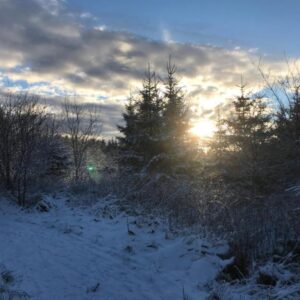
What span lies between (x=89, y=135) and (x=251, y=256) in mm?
26282

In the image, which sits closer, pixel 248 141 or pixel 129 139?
pixel 248 141

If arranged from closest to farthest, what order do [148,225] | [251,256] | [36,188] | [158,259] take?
[251,256] → [158,259] → [148,225] → [36,188]

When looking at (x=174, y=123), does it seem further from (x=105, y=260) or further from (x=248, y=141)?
(x=105, y=260)

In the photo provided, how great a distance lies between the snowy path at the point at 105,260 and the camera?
567 cm

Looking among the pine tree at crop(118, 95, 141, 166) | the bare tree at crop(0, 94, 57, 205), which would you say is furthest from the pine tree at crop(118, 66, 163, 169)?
the bare tree at crop(0, 94, 57, 205)

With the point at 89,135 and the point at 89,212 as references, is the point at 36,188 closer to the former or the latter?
the point at 89,212

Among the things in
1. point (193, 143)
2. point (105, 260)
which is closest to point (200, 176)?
point (193, 143)

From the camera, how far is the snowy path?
5.67m

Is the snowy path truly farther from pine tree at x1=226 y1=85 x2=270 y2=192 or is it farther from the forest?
pine tree at x1=226 y1=85 x2=270 y2=192

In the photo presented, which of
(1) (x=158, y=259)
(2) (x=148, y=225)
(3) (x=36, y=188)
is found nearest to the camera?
(1) (x=158, y=259)

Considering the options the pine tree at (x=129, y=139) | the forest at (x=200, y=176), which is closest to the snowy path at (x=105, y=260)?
the forest at (x=200, y=176)

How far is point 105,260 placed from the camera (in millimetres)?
7184

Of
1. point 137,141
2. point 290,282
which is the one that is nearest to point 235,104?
point 137,141

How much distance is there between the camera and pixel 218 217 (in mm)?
8672
